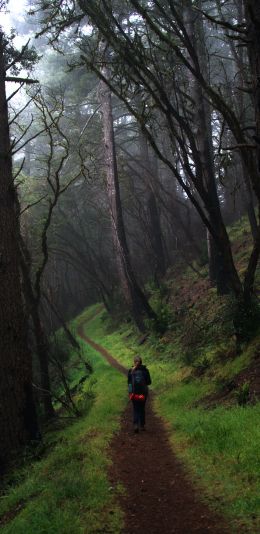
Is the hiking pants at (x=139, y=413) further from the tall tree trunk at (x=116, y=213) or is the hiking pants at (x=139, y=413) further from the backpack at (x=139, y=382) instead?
the tall tree trunk at (x=116, y=213)

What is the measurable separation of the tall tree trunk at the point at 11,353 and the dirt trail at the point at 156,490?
1.77 meters

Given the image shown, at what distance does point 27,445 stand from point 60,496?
329cm

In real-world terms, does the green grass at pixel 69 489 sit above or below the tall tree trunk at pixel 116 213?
below

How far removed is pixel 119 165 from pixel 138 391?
2084 centimetres

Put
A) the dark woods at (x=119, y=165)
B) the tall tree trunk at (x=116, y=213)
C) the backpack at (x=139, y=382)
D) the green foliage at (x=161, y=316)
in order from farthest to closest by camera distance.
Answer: the tall tree trunk at (x=116, y=213) < the green foliage at (x=161, y=316) < the backpack at (x=139, y=382) < the dark woods at (x=119, y=165)

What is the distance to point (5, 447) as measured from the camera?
28.7ft

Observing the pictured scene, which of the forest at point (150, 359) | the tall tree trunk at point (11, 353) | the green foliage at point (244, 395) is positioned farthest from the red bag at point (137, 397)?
the green foliage at point (244, 395)

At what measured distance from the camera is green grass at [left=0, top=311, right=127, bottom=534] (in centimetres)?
509

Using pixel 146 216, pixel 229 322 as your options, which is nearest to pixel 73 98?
pixel 146 216

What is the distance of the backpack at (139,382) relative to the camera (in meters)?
9.77

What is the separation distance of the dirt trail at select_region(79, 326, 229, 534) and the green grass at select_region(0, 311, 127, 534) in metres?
0.19

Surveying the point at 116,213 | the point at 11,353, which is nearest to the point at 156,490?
the point at 11,353

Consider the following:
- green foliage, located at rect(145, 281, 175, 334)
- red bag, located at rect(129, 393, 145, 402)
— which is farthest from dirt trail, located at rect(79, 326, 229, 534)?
green foliage, located at rect(145, 281, 175, 334)

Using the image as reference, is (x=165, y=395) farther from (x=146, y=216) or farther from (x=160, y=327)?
(x=146, y=216)
